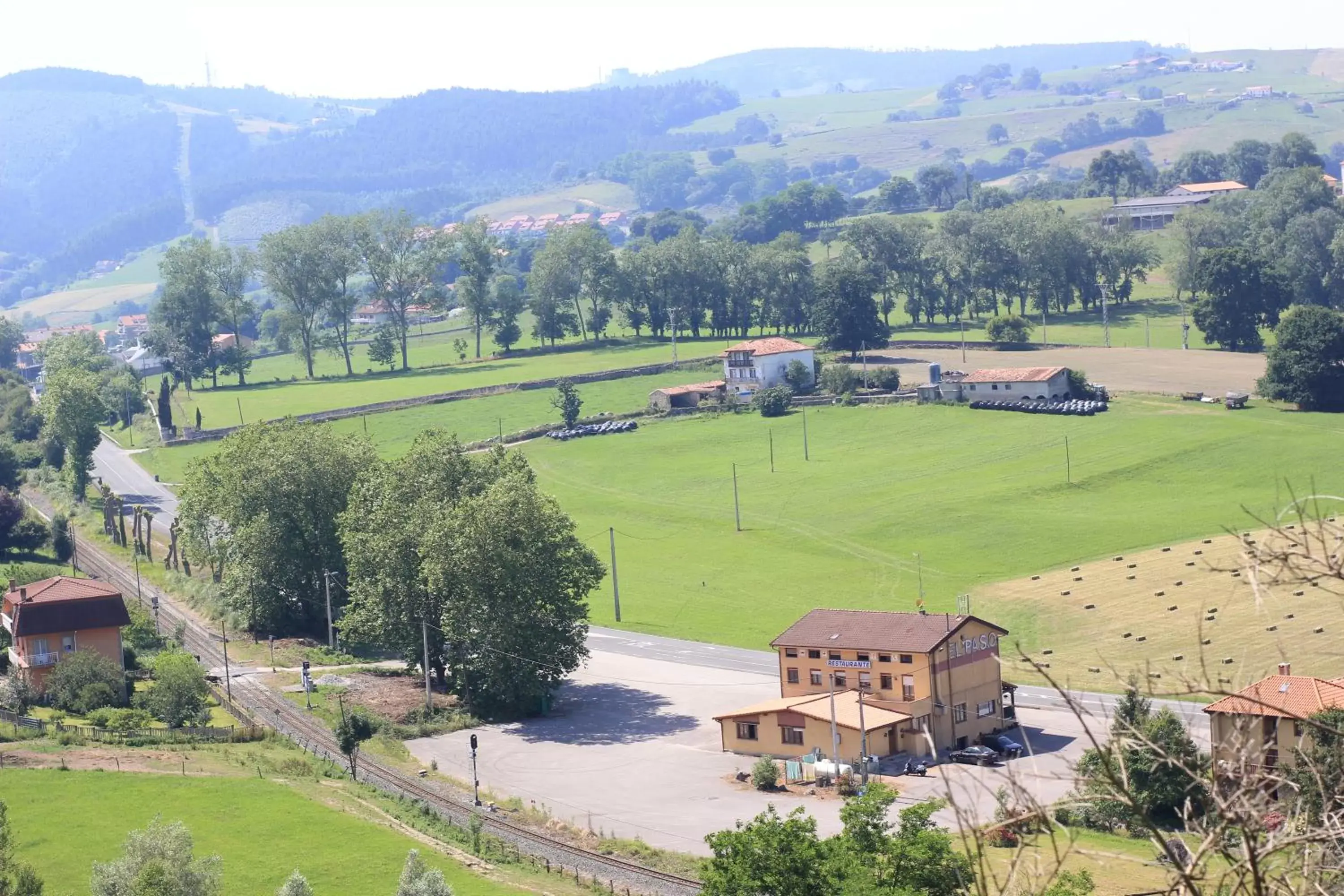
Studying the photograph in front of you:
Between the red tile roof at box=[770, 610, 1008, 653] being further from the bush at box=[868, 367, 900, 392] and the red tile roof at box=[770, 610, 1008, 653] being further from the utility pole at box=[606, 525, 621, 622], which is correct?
the bush at box=[868, 367, 900, 392]

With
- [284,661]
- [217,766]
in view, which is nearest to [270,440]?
[284,661]

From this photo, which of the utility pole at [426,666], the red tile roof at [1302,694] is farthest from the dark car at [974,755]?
the utility pole at [426,666]

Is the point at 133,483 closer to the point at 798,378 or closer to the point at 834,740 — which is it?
the point at 798,378

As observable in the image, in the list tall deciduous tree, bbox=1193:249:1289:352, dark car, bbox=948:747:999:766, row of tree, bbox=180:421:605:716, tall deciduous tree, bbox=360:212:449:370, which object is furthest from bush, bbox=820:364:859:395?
dark car, bbox=948:747:999:766

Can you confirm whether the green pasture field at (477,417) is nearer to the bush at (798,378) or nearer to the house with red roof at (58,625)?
the bush at (798,378)

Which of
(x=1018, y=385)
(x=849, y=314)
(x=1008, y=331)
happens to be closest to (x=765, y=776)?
(x=1018, y=385)
